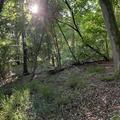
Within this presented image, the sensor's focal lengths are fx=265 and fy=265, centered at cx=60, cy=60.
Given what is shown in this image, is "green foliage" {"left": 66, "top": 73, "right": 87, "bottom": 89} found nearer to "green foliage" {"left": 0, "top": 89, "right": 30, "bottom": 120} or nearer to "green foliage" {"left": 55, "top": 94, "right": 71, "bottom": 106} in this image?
"green foliage" {"left": 55, "top": 94, "right": 71, "bottom": 106}

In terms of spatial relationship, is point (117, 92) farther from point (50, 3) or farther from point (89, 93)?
point (50, 3)

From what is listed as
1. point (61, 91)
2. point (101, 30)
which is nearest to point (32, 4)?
point (101, 30)

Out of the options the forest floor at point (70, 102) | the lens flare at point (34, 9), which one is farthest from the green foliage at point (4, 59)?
the forest floor at point (70, 102)

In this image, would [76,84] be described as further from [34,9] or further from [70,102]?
[34,9]

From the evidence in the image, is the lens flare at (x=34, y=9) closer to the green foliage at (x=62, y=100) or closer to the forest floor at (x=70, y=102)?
the forest floor at (x=70, y=102)

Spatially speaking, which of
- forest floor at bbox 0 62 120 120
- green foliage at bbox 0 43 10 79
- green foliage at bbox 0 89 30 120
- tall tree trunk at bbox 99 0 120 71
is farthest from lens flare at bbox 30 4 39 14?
green foliage at bbox 0 89 30 120

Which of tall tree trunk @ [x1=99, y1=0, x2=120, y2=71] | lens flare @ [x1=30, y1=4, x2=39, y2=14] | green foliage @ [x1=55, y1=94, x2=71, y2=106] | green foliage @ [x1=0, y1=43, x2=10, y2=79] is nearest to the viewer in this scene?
green foliage @ [x1=55, y1=94, x2=71, y2=106]

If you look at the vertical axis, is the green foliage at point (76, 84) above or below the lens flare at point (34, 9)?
below

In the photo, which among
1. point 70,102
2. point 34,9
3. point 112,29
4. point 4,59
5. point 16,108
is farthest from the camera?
point 4,59

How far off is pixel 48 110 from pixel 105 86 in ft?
7.30

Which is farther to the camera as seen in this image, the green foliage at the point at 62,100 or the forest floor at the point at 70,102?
the green foliage at the point at 62,100

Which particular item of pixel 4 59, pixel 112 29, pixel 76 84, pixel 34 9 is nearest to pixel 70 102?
pixel 76 84

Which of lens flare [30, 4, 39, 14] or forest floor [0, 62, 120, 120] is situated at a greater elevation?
lens flare [30, 4, 39, 14]

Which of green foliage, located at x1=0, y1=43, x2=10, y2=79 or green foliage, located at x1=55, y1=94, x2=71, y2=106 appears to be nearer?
green foliage, located at x1=55, y1=94, x2=71, y2=106
